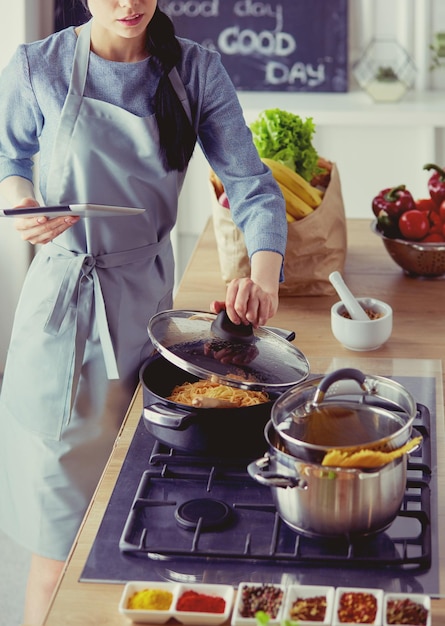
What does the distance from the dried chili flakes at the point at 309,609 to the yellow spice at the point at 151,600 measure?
15 centimetres

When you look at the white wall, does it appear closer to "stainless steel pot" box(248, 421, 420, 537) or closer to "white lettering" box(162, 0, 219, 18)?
"white lettering" box(162, 0, 219, 18)

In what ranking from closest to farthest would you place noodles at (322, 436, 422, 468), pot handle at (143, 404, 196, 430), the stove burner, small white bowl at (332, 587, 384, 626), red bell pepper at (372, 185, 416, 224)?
1. small white bowl at (332, 587, 384, 626)
2. noodles at (322, 436, 422, 468)
3. the stove burner
4. pot handle at (143, 404, 196, 430)
5. red bell pepper at (372, 185, 416, 224)

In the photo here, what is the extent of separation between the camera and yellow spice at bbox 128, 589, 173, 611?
1.18 meters

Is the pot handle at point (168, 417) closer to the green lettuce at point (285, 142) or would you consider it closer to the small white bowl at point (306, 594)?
the small white bowl at point (306, 594)

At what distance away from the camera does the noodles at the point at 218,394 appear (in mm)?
1524

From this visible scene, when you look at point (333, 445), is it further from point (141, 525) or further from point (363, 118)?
point (363, 118)

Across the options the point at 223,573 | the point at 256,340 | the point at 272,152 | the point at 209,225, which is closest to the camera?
the point at 223,573

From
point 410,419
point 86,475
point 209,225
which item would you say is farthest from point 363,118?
point 410,419

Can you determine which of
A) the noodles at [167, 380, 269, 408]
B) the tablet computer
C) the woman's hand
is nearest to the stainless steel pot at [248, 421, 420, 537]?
the noodles at [167, 380, 269, 408]

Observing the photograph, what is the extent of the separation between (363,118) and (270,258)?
6.11 feet

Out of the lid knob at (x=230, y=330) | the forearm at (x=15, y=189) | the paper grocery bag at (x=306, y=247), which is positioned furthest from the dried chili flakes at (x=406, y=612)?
the paper grocery bag at (x=306, y=247)

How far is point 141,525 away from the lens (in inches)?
53.8

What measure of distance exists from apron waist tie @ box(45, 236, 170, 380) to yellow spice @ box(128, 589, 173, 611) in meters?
0.62

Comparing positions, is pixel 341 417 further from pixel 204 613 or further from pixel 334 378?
pixel 204 613
